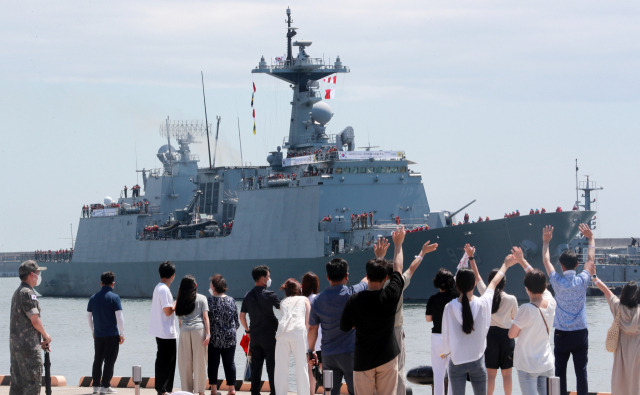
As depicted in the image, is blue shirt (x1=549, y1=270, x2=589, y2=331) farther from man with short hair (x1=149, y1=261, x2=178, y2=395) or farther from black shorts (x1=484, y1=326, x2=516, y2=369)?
man with short hair (x1=149, y1=261, x2=178, y2=395)

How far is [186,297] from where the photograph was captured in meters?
11.3

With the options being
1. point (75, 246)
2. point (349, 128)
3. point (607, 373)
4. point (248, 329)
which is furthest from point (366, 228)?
point (248, 329)

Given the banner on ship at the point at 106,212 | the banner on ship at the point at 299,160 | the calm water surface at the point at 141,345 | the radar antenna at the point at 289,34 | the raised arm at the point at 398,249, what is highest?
the radar antenna at the point at 289,34

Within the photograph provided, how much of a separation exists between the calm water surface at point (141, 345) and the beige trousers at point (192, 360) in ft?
19.4

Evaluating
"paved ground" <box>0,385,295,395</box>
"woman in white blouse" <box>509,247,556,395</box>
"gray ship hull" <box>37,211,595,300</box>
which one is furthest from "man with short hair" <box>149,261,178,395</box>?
"gray ship hull" <box>37,211,595,300</box>

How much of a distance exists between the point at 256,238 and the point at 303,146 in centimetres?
403

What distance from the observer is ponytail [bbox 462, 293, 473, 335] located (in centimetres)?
895

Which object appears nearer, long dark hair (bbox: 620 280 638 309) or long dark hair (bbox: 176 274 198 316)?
long dark hair (bbox: 620 280 638 309)

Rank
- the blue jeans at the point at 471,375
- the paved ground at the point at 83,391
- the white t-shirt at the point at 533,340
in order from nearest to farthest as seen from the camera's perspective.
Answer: the blue jeans at the point at 471,375 → the white t-shirt at the point at 533,340 → the paved ground at the point at 83,391

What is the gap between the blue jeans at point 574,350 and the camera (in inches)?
401

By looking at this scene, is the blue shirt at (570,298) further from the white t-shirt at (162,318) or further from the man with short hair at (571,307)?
the white t-shirt at (162,318)

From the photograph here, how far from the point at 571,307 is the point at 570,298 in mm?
97

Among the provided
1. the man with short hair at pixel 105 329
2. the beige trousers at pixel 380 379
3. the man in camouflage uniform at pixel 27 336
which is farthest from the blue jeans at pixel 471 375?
the man with short hair at pixel 105 329

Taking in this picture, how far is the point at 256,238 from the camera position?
4188 cm
